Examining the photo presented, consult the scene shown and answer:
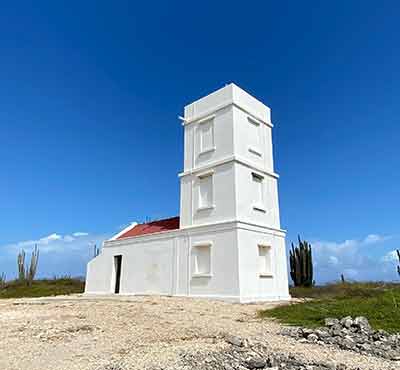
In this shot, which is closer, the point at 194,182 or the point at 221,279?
the point at 221,279

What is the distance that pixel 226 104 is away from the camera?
16.5 m

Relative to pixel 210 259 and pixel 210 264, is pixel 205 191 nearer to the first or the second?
pixel 210 259

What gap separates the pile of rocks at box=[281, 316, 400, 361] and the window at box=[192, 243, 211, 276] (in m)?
7.80

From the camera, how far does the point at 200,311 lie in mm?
10195

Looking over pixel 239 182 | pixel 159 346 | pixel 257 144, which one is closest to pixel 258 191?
pixel 239 182

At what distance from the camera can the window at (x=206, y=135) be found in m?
17.1

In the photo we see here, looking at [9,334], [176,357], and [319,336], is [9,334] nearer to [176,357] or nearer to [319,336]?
[176,357]

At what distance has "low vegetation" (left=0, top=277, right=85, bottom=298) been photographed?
22.1 meters

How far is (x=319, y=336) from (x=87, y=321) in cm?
535

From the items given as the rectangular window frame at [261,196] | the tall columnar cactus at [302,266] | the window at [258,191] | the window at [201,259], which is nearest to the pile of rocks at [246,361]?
the window at [201,259]

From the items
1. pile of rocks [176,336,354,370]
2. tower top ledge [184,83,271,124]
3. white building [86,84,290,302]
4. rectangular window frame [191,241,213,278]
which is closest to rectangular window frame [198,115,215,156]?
white building [86,84,290,302]

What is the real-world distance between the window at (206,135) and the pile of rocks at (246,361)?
12.7 meters

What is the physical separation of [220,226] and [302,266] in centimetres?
1125

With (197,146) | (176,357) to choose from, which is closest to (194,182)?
(197,146)
